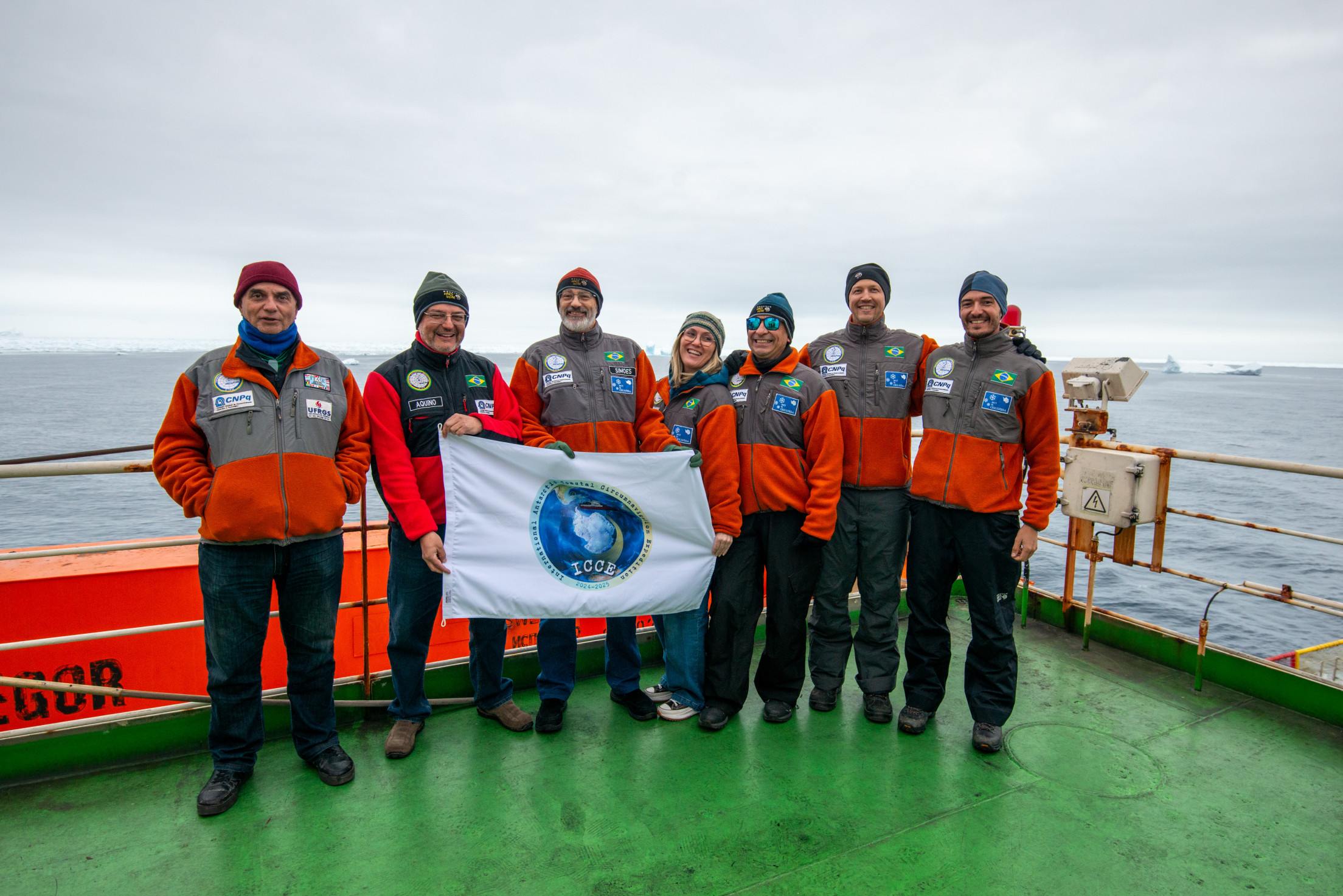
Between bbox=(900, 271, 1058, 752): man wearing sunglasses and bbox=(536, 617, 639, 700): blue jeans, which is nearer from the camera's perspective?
bbox=(900, 271, 1058, 752): man wearing sunglasses

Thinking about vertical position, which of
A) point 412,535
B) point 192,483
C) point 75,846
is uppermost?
point 192,483

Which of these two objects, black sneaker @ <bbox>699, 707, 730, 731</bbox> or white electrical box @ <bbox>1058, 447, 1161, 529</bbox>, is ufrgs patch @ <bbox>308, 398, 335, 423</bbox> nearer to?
black sneaker @ <bbox>699, 707, 730, 731</bbox>

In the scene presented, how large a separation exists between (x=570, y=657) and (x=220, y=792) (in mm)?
1484

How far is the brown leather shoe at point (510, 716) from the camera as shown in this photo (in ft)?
11.0

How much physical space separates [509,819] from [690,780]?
74 cm

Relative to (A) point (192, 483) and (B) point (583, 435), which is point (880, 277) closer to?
(B) point (583, 435)

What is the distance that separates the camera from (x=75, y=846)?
8.28 feet

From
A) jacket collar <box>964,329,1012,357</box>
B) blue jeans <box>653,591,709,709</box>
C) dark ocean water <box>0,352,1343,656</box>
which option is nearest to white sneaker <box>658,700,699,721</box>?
blue jeans <box>653,591,709,709</box>

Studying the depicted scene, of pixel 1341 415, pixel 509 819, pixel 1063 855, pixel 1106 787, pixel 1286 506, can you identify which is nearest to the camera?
pixel 1063 855

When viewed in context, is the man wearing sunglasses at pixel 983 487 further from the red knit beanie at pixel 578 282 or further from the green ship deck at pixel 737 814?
the red knit beanie at pixel 578 282

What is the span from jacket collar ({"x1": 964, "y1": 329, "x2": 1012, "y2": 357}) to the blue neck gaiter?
9.77 ft

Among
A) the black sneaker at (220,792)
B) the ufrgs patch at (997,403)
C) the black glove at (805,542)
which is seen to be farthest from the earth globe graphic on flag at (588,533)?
the ufrgs patch at (997,403)

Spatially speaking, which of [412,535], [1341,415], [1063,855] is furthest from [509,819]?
[1341,415]

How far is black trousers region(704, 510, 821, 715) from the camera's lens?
137 inches
